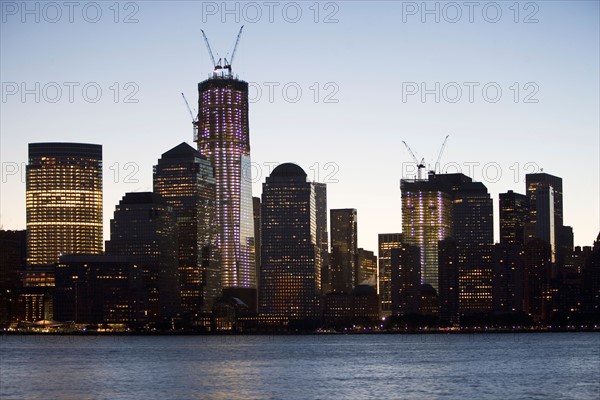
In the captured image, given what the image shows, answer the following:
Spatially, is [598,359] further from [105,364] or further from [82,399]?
[82,399]

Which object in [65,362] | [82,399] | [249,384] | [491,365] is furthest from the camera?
[65,362]

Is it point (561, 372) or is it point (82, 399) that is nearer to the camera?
point (82, 399)

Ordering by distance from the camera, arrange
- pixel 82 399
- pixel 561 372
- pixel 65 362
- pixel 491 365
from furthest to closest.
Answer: pixel 65 362 → pixel 491 365 → pixel 561 372 → pixel 82 399

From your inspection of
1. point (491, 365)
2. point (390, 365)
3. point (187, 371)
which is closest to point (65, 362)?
point (187, 371)

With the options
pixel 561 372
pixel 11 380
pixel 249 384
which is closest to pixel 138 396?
pixel 249 384

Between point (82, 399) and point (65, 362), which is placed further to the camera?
point (65, 362)

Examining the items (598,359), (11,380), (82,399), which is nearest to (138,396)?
(82,399)

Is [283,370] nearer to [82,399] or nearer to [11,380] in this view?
[11,380]

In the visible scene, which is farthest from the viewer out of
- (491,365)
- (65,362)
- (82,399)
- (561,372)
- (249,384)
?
(65,362)

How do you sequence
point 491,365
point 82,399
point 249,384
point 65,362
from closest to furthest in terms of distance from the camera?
point 82,399 → point 249,384 → point 491,365 → point 65,362
